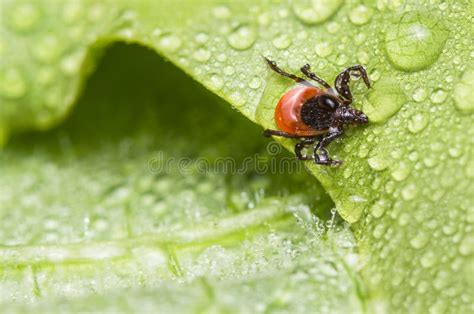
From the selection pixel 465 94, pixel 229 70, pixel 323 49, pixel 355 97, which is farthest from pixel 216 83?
pixel 465 94

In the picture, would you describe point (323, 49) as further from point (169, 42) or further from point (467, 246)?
Result: point (467, 246)

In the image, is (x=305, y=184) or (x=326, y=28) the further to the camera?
(x=305, y=184)

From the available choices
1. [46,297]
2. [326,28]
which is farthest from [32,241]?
[326,28]

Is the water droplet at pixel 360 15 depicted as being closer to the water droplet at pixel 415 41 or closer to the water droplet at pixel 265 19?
the water droplet at pixel 415 41

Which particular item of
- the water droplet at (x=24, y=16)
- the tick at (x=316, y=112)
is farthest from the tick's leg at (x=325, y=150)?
the water droplet at (x=24, y=16)

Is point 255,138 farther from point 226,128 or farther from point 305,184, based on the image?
Result: point 305,184

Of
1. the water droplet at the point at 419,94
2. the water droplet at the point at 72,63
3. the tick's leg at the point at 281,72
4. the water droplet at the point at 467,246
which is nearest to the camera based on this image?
the water droplet at the point at 467,246

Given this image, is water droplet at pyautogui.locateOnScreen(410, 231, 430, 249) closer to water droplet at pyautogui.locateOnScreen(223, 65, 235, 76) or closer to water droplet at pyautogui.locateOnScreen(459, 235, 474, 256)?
water droplet at pyautogui.locateOnScreen(459, 235, 474, 256)
